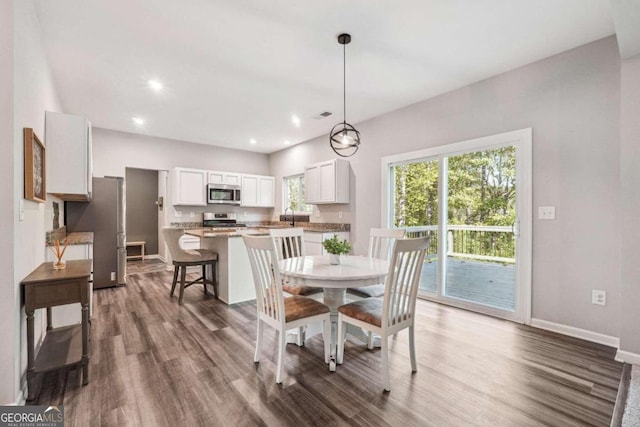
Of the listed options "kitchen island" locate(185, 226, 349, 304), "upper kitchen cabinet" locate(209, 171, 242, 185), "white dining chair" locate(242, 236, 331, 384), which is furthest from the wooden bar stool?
"upper kitchen cabinet" locate(209, 171, 242, 185)

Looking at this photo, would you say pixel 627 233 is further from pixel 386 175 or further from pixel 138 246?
pixel 138 246

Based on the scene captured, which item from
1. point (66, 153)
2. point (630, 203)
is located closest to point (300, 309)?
point (630, 203)

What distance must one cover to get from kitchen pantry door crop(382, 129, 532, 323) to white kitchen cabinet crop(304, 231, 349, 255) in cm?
93

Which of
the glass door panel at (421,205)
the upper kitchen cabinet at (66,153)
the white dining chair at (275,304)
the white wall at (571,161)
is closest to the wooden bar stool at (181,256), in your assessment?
the upper kitchen cabinet at (66,153)

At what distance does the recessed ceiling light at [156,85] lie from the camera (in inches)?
137

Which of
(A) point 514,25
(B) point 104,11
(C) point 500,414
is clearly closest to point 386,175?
(A) point 514,25

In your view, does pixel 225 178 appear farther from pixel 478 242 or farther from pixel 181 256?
pixel 478 242

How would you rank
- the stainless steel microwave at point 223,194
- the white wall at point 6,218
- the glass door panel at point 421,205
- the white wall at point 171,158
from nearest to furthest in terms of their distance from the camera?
the white wall at point 6,218 → the glass door panel at point 421,205 → the white wall at point 171,158 → the stainless steel microwave at point 223,194

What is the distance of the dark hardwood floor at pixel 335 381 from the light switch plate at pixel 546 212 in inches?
44.6

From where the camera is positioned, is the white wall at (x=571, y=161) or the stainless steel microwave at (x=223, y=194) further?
the stainless steel microwave at (x=223, y=194)

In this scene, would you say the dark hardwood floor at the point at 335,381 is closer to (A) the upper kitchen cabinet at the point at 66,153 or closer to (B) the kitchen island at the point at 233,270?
(B) the kitchen island at the point at 233,270

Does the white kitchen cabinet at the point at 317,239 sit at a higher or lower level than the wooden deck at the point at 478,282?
higher

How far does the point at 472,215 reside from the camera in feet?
12.1

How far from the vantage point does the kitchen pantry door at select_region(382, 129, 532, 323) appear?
3.13 metres
